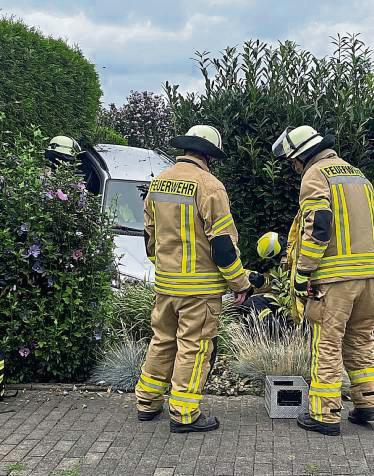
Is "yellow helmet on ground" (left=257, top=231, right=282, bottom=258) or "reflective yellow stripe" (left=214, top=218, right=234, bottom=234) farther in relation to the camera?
"yellow helmet on ground" (left=257, top=231, right=282, bottom=258)

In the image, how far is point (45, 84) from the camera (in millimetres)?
9211

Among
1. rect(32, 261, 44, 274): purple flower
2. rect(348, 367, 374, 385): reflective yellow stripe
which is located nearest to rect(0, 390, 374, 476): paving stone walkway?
rect(348, 367, 374, 385): reflective yellow stripe

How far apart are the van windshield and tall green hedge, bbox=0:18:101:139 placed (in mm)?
1258

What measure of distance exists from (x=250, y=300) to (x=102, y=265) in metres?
1.66

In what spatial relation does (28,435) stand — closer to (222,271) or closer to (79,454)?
(79,454)

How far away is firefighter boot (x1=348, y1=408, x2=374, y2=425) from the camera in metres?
4.98

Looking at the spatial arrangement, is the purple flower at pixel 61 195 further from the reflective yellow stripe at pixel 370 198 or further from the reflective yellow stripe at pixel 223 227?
the reflective yellow stripe at pixel 370 198

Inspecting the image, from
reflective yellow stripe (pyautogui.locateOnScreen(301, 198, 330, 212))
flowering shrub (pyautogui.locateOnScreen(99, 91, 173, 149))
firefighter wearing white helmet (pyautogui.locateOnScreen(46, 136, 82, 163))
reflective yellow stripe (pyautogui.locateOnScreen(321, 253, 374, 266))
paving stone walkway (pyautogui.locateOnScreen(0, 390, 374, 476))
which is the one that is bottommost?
paving stone walkway (pyautogui.locateOnScreen(0, 390, 374, 476))

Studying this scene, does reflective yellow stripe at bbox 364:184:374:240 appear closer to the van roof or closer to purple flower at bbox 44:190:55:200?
purple flower at bbox 44:190:55:200

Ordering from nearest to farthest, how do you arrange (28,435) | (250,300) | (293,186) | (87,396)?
(28,435) → (87,396) → (250,300) → (293,186)

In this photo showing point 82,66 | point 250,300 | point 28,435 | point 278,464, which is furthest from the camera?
point 82,66

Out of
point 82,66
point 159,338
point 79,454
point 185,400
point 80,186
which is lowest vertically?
point 79,454

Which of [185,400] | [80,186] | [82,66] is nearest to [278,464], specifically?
[185,400]

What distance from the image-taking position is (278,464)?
431 cm
